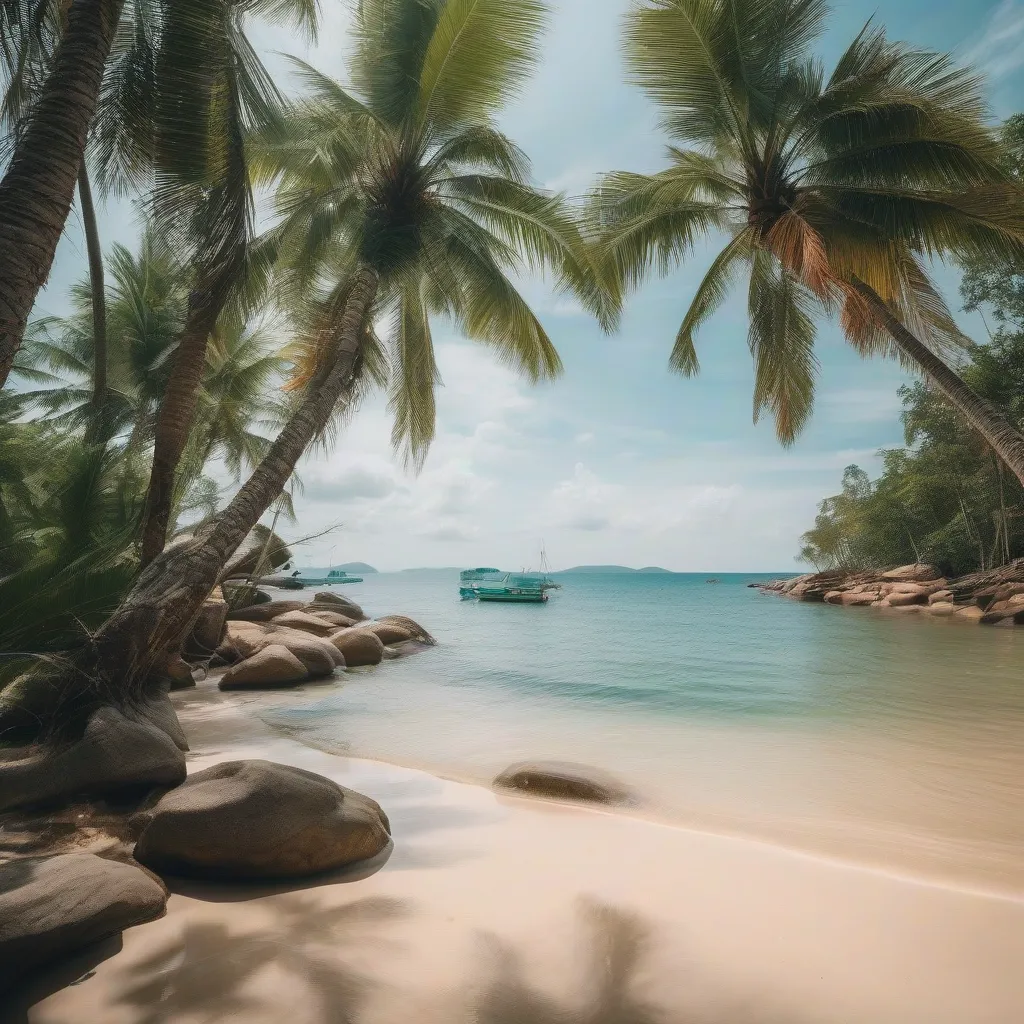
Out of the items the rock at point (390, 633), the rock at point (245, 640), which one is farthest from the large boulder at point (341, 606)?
the rock at point (245, 640)

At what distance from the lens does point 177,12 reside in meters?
4.23

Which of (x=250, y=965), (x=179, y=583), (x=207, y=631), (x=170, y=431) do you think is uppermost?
(x=170, y=431)

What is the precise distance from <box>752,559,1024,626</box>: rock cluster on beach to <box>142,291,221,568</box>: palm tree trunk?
26.4 metres

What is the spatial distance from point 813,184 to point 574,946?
1132 cm

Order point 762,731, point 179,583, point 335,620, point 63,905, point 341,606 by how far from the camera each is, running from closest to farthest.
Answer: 1. point 63,905
2. point 179,583
3. point 762,731
4. point 335,620
5. point 341,606

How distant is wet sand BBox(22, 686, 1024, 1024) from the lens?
2033 mm

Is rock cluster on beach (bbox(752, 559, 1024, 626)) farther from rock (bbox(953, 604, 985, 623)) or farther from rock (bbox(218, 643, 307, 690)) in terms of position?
rock (bbox(218, 643, 307, 690))

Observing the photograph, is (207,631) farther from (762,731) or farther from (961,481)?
(961,481)

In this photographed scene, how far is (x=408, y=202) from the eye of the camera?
29.1 feet

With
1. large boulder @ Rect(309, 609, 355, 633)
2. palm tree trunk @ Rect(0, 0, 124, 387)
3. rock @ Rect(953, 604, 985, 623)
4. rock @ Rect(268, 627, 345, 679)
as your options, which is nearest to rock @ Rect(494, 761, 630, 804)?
palm tree trunk @ Rect(0, 0, 124, 387)

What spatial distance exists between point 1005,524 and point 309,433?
102 feet

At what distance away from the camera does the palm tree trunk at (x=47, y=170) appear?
2.92 metres

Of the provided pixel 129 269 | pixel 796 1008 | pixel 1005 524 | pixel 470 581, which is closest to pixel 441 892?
pixel 796 1008

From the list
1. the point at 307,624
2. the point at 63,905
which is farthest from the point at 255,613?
the point at 63,905
